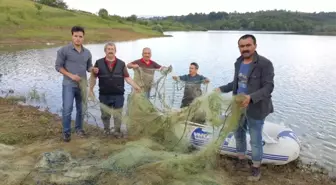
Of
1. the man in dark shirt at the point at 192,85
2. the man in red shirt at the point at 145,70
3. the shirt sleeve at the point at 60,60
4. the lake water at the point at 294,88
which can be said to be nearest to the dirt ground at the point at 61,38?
the lake water at the point at 294,88

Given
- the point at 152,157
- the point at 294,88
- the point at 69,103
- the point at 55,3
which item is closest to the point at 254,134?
the point at 152,157

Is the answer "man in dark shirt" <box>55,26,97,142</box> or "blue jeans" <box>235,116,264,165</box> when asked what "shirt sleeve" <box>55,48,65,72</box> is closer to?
"man in dark shirt" <box>55,26,97,142</box>

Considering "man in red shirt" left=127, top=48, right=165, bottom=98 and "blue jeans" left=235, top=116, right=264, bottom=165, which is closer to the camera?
"blue jeans" left=235, top=116, right=264, bottom=165

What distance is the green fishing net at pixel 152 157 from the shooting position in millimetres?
4414

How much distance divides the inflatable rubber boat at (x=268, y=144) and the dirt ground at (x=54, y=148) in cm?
18

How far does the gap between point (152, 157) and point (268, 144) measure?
2313mm

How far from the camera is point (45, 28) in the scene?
4375 centimetres

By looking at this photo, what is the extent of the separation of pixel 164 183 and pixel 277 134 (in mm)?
3103

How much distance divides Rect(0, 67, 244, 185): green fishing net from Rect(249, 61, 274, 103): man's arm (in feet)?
0.69

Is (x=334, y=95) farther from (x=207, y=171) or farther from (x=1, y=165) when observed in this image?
(x=1, y=165)

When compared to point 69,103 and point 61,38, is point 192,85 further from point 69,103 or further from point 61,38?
point 61,38

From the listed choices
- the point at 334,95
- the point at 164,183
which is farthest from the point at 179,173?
the point at 334,95

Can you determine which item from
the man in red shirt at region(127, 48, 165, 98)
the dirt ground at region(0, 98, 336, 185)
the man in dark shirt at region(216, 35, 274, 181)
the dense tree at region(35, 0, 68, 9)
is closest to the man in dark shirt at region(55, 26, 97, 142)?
the dirt ground at region(0, 98, 336, 185)

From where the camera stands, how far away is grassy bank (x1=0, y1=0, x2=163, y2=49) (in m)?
37.1
